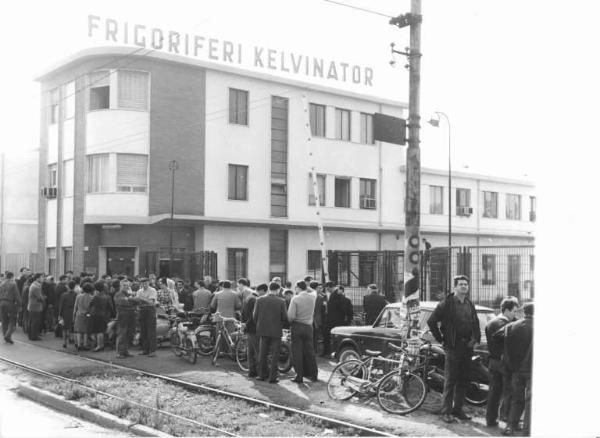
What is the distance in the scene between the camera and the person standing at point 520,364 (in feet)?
28.3

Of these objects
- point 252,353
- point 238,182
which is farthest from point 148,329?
point 238,182

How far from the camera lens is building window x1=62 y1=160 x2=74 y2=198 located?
106 feet

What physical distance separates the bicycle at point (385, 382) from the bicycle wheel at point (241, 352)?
348 cm

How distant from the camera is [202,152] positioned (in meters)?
32.5

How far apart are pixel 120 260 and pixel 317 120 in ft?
41.2

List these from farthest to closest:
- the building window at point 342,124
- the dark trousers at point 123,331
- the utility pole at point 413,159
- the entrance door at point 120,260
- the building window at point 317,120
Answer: the building window at point 342,124, the building window at point 317,120, the entrance door at point 120,260, the dark trousers at point 123,331, the utility pole at point 413,159

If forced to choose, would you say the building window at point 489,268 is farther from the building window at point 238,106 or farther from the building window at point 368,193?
the building window at point 238,106

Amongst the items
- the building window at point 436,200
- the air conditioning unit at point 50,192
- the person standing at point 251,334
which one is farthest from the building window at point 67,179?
the person standing at point 251,334

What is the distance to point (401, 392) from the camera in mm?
10266

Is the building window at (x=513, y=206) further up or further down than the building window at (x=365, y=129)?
further down

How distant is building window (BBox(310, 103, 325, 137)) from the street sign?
24841 millimetres

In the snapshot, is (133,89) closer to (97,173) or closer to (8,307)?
(97,173)

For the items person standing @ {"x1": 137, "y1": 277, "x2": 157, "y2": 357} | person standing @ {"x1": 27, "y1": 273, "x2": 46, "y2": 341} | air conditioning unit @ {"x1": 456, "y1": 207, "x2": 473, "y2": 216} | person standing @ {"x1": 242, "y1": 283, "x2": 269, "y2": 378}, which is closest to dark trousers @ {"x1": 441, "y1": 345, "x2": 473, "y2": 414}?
person standing @ {"x1": 242, "y1": 283, "x2": 269, "y2": 378}

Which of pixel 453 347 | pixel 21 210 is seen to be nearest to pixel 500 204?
pixel 21 210
